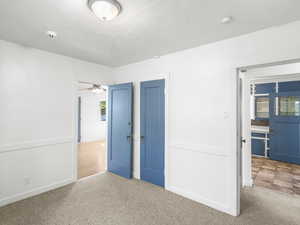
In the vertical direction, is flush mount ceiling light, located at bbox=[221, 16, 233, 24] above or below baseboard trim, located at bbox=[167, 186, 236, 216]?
above

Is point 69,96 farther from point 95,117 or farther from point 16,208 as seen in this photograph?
point 95,117

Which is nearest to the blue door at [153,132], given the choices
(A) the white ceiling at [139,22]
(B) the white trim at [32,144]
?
(A) the white ceiling at [139,22]

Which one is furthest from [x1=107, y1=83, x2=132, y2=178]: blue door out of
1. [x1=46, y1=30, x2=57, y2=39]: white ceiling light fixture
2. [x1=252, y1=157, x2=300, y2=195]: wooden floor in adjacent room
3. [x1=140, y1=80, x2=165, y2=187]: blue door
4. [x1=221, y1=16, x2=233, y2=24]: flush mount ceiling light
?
[x1=252, y1=157, x2=300, y2=195]: wooden floor in adjacent room

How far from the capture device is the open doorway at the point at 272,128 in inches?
128

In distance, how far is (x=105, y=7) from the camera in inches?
61.7

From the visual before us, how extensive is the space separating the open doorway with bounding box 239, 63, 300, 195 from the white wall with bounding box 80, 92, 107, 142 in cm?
664

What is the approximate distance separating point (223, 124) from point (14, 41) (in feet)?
11.7

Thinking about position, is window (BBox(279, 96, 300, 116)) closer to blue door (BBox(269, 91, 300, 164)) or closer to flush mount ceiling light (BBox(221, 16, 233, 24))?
blue door (BBox(269, 91, 300, 164))

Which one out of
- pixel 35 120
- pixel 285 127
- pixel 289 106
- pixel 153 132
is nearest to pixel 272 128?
pixel 285 127

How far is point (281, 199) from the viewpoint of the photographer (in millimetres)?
2727

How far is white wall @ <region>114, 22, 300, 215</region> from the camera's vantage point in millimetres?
2135

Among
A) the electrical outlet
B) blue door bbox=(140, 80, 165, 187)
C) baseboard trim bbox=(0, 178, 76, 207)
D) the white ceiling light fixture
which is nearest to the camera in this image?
the white ceiling light fixture

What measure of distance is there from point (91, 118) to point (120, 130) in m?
4.69

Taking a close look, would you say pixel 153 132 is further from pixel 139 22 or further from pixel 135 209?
pixel 139 22
